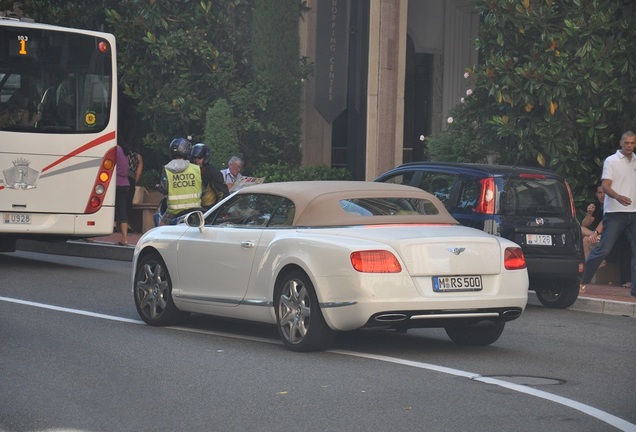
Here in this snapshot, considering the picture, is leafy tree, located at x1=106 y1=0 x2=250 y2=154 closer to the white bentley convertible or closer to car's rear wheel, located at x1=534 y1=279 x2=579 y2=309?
car's rear wheel, located at x1=534 y1=279 x2=579 y2=309

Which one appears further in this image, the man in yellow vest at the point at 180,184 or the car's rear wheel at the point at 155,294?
the man in yellow vest at the point at 180,184

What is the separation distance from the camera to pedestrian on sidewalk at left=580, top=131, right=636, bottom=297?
15.9 metres

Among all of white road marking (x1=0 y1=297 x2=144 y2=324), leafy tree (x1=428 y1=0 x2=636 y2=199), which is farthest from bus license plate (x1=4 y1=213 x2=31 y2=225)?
leafy tree (x1=428 y1=0 x2=636 y2=199)

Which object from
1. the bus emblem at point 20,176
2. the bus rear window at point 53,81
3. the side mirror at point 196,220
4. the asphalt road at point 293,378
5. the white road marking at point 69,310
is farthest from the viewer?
the bus rear window at point 53,81

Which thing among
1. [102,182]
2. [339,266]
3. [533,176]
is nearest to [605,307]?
[533,176]

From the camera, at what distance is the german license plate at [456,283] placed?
1035cm

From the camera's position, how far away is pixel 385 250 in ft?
33.6

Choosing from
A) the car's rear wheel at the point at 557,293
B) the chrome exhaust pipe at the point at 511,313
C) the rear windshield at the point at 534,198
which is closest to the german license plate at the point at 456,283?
the chrome exhaust pipe at the point at 511,313

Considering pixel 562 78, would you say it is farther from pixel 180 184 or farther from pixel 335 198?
pixel 335 198

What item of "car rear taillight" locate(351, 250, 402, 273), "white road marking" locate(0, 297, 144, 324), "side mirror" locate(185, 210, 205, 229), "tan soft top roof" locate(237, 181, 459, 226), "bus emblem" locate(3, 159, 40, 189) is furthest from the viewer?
"bus emblem" locate(3, 159, 40, 189)

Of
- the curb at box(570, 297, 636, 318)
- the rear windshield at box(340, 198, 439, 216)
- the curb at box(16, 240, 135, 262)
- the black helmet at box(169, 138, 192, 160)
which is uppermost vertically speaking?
the black helmet at box(169, 138, 192, 160)

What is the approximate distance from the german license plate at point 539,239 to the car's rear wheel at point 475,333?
332 centimetres

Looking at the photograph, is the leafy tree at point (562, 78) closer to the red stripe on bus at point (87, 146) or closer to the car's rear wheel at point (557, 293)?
the car's rear wheel at point (557, 293)

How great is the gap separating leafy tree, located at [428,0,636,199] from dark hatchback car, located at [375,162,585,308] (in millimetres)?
4044
